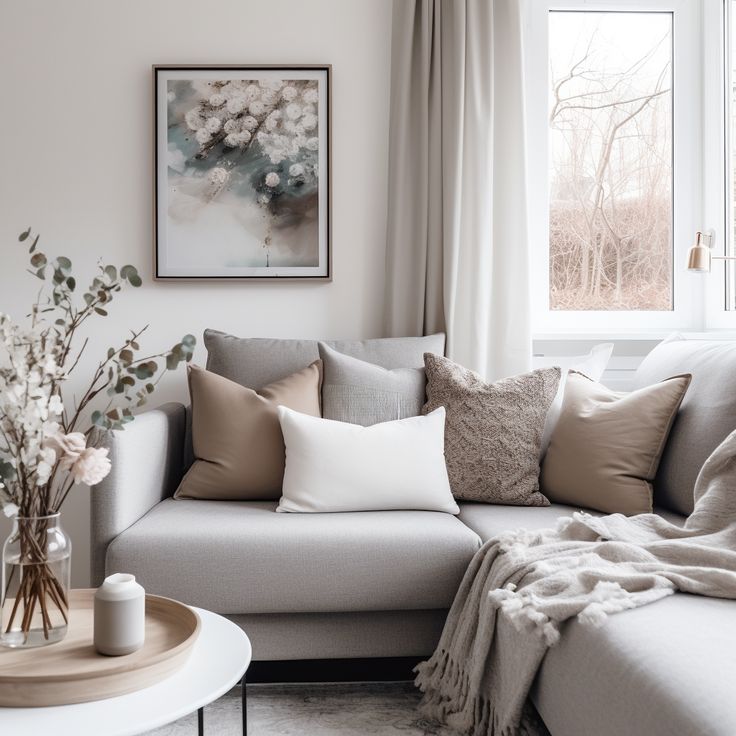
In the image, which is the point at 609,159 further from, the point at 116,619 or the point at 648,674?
the point at 116,619

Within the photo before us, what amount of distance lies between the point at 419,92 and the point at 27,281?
1.69 m

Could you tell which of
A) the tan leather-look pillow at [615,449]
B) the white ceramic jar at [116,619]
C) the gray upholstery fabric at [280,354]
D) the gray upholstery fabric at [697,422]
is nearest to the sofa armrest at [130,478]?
the gray upholstery fabric at [280,354]

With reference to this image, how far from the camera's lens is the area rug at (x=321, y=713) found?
1.90 m

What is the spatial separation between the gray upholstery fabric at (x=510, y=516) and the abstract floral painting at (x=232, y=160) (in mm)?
1268

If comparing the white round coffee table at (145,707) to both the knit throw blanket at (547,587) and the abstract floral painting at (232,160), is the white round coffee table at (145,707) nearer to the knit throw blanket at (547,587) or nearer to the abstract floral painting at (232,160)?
the knit throw blanket at (547,587)

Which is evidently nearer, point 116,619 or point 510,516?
point 116,619

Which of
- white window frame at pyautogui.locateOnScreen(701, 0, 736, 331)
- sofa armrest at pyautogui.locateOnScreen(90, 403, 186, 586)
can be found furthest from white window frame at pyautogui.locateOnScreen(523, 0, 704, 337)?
sofa armrest at pyautogui.locateOnScreen(90, 403, 186, 586)

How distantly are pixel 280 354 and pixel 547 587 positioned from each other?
1406 mm

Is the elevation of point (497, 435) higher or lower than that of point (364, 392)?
lower

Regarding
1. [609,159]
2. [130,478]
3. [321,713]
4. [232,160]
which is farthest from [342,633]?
[609,159]

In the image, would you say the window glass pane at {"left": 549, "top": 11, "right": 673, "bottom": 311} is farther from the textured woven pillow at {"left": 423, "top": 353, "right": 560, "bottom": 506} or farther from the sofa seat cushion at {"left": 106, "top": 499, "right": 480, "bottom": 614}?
the sofa seat cushion at {"left": 106, "top": 499, "right": 480, "bottom": 614}

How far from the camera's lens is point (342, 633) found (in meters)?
2.03

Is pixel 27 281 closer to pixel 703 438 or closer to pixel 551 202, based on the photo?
pixel 551 202

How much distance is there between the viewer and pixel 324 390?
101 inches
